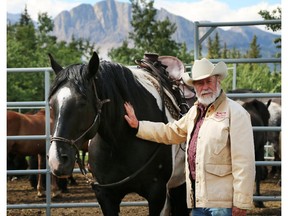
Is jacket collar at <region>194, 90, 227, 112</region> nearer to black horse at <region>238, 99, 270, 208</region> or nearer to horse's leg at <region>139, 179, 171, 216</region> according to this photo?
horse's leg at <region>139, 179, 171, 216</region>

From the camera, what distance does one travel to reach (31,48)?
35531 mm

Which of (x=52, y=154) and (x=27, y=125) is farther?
(x=27, y=125)

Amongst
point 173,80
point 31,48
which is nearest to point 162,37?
point 31,48

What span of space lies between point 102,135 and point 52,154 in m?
0.62

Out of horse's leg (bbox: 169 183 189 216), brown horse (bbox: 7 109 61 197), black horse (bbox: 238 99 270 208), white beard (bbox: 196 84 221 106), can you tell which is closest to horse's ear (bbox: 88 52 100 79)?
white beard (bbox: 196 84 221 106)

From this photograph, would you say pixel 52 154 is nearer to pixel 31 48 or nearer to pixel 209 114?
pixel 209 114

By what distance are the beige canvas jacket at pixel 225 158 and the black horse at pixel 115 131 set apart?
25.5 inches

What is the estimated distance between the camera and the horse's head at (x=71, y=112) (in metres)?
3.10

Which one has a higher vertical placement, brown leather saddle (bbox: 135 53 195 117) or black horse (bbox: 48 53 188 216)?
brown leather saddle (bbox: 135 53 195 117)

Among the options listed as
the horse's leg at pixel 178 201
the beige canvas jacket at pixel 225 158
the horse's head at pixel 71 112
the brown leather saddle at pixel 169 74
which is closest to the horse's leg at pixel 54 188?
the horse's leg at pixel 178 201

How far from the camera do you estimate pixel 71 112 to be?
→ 3.17 m

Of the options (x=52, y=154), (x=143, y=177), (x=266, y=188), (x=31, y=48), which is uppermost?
(x=31, y=48)

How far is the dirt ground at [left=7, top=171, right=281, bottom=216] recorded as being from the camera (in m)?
6.96

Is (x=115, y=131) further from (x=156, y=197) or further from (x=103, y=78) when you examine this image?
(x=156, y=197)
